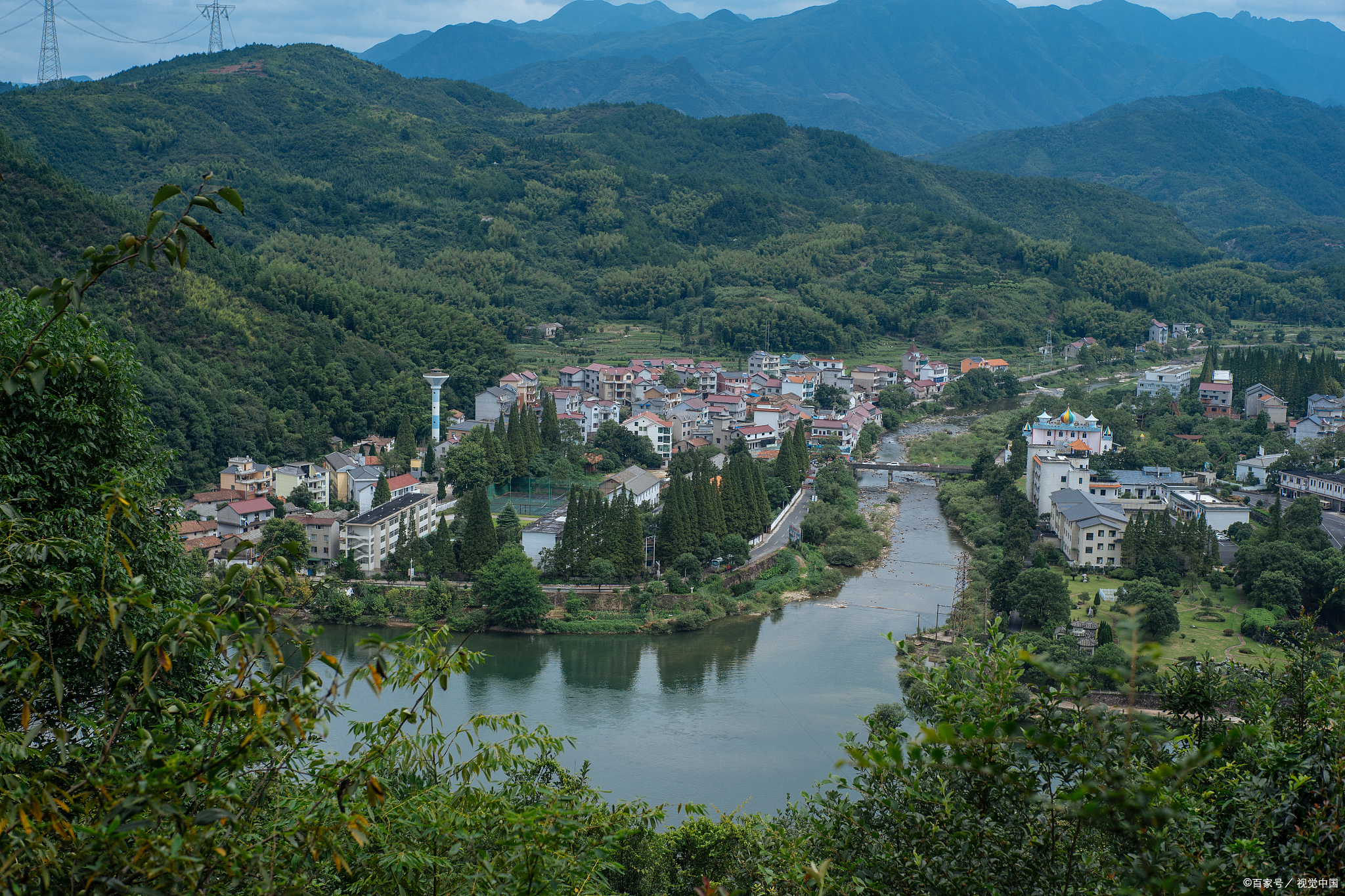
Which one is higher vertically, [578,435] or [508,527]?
[578,435]

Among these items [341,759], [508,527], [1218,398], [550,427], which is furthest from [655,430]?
[341,759]

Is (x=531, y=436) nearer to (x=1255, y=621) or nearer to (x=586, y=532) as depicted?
(x=586, y=532)

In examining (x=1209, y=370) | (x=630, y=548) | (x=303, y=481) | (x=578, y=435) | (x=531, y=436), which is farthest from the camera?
(x=1209, y=370)

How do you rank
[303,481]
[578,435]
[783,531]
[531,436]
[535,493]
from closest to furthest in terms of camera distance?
[783,531], [303,481], [535,493], [531,436], [578,435]

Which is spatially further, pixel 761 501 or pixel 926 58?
pixel 926 58

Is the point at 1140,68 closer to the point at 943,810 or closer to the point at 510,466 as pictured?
the point at 510,466

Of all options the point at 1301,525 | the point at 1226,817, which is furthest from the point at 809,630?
the point at 1226,817
